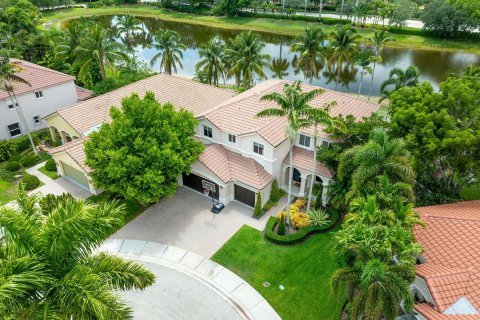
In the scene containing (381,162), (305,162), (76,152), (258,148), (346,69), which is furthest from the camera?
(346,69)

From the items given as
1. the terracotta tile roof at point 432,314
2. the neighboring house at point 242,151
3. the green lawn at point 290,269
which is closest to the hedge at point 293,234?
the green lawn at point 290,269

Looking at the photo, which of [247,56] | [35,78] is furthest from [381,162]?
[35,78]

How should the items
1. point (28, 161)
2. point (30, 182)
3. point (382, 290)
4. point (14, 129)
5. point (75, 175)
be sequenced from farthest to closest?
point (14, 129), point (28, 161), point (75, 175), point (30, 182), point (382, 290)

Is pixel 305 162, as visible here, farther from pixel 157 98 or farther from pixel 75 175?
pixel 75 175

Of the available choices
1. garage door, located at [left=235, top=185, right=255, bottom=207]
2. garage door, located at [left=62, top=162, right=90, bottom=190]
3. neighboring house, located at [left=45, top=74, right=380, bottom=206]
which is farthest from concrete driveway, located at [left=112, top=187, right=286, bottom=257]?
garage door, located at [left=62, top=162, right=90, bottom=190]

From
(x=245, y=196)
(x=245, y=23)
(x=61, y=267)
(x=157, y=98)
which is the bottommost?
(x=245, y=196)

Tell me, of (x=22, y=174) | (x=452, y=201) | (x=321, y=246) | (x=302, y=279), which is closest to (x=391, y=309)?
(x=302, y=279)

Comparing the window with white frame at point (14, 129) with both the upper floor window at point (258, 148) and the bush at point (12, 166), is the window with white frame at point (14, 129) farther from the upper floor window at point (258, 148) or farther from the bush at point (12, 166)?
the upper floor window at point (258, 148)

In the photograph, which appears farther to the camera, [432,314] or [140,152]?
[140,152]
